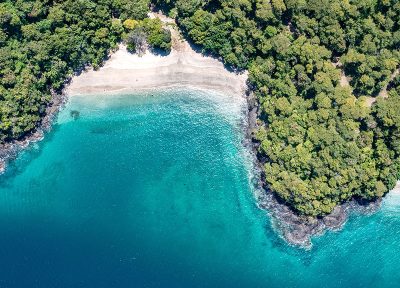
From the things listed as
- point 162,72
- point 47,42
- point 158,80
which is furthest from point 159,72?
point 47,42

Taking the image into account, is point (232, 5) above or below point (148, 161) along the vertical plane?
above

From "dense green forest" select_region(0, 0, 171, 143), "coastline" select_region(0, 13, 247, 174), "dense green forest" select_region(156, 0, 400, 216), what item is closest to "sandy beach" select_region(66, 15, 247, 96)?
"coastline" select_region(0, 13, 247, 174)

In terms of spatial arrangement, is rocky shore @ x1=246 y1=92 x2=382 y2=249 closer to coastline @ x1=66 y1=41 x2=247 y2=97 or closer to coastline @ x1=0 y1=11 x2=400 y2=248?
coastline @ x1=0 y1=11 x2=400 y2=248

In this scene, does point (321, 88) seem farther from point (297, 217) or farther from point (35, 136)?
point (35, 136)

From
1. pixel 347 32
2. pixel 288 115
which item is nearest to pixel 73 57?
pixel 288 115

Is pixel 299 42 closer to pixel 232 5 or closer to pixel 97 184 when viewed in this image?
pixel 232 5

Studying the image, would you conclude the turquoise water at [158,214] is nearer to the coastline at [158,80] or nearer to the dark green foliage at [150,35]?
the coastline at [158,80]

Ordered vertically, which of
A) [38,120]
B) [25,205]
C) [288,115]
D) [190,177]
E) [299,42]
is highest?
[299,42]

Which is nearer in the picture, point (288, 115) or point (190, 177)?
point (288, 115)
